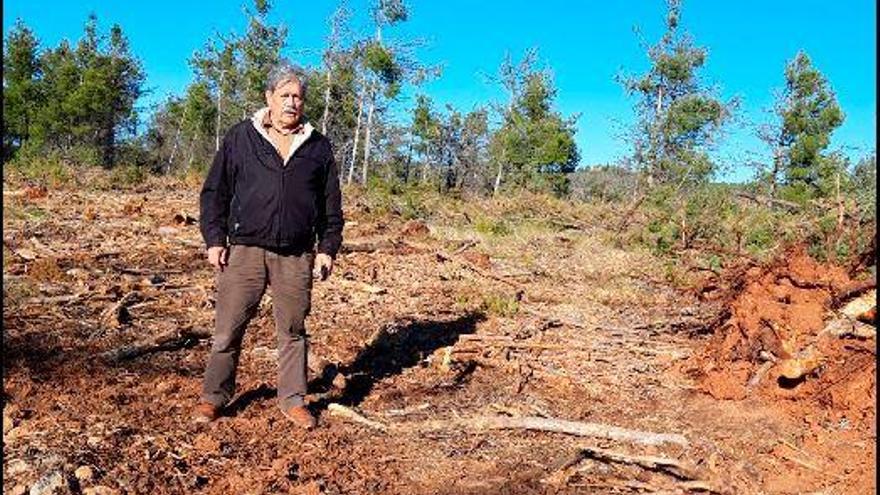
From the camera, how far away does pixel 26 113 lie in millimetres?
29391

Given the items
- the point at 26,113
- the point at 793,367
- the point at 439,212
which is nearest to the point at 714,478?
the point at 793,367

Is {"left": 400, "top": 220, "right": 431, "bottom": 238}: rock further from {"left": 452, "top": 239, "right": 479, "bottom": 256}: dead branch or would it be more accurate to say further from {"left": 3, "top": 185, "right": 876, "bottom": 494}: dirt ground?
{"left": 3, "top": 185, "right": 876, "bottom": 494}: dirt ground

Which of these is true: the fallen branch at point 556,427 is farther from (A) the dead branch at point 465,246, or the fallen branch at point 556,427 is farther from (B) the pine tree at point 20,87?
(B) the pine tree at point 20,87

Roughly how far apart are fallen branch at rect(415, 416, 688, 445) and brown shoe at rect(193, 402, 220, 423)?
105 cm

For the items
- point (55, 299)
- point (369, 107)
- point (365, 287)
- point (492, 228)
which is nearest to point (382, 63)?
point (369, 107)

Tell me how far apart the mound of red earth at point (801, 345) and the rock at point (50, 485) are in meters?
3.69

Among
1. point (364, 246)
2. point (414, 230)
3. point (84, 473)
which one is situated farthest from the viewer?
point (414, 230)

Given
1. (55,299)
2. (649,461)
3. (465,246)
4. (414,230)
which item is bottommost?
(649,461)

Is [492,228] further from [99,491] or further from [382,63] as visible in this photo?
[382,63]

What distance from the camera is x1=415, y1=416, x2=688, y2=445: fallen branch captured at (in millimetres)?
3801

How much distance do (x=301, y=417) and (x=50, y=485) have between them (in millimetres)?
1233

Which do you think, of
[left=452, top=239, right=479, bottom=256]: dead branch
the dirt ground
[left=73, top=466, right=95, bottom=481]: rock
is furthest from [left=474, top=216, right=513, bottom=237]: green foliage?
[left=73, top=466, right=95, bottom=481]: rock

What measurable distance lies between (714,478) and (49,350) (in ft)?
13.0

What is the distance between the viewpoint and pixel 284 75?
3559 mm
